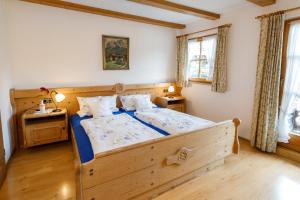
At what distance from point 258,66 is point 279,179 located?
1705 millimetres

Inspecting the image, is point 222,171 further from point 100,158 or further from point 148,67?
point 148,67

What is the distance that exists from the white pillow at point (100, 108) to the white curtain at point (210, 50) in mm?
2310

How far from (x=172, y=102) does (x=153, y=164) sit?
2.76 m

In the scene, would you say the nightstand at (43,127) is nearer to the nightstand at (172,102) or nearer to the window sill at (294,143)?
the nightstand at (172,102)

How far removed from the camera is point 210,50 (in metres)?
3.85

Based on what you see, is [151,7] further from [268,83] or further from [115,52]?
[268,83]

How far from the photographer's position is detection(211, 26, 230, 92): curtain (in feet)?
11.2

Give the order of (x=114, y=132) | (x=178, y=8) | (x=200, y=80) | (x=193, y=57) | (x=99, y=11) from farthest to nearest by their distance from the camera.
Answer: (x=193, y=57)
(x=200, y=80)
(x=99, y=11)
(x=178, y=8)
(x=114, y=132)

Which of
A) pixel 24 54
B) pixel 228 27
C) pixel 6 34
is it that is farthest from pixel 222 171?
pixel 6 34

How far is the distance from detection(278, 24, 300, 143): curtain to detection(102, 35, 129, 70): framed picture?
2.91m

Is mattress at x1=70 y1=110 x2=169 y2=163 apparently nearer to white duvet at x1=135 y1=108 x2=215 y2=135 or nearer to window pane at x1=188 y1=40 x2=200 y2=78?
white duvet at x1=135 y1=108 x2=215 y2=135

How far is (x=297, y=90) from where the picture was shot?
2559 millimetres

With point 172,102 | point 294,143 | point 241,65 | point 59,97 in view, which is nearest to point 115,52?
point 59,97

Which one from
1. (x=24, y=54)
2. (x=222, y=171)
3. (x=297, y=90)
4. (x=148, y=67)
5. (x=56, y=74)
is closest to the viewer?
(x=222, y=171)
